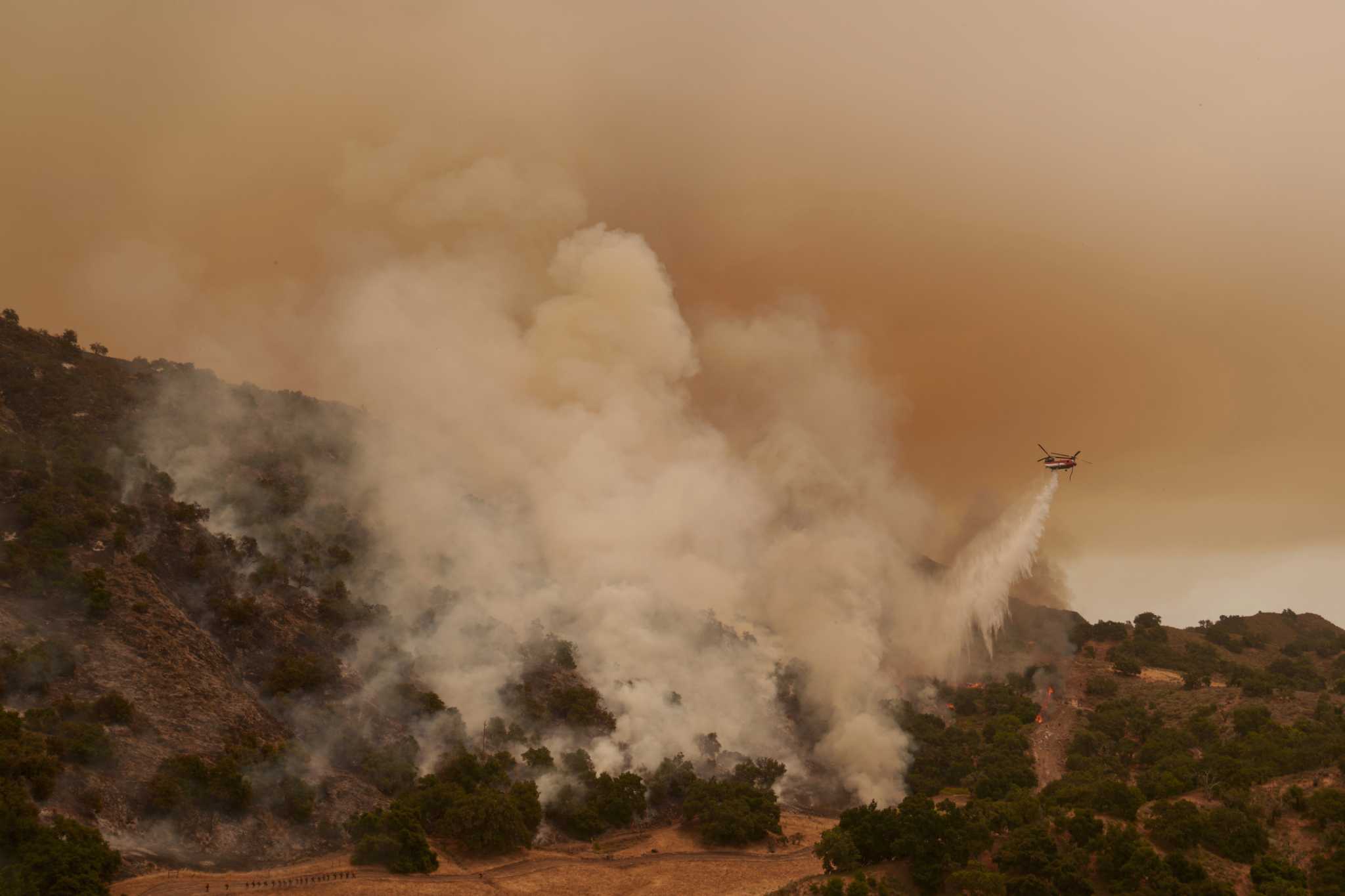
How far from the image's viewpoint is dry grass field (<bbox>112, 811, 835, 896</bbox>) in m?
79.5

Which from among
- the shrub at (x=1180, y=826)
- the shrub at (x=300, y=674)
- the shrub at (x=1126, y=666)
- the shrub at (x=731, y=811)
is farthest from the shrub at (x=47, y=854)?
the shrub at (x=1126, y=666)

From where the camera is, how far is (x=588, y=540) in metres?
152

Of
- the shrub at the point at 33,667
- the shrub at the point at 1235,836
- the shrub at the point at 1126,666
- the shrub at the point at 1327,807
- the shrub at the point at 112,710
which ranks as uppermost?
the shrub at the point at 1126,666

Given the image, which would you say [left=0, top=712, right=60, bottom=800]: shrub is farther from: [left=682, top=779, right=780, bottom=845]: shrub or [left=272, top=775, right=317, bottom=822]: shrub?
[left=682, top=779, right=780, bottom=845]: shrub

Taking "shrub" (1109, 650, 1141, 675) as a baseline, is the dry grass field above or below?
below

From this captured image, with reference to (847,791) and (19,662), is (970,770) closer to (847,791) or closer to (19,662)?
(847,791)

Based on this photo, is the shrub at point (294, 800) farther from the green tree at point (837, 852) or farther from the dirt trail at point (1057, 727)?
the dirt trail at point (1057, 727)

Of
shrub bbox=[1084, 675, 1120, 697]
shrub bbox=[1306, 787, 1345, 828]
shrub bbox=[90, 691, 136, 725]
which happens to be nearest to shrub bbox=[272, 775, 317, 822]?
shrub bbox=[90, 691, 136, 725]


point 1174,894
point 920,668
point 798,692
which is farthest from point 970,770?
point 1174,894

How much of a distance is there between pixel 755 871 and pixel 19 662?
6580cm

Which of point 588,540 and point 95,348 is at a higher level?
point 95,348

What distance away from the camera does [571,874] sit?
9400 cm

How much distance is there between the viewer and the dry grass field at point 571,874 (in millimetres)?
79500


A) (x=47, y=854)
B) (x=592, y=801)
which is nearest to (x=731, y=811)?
(x=592, y=801)
